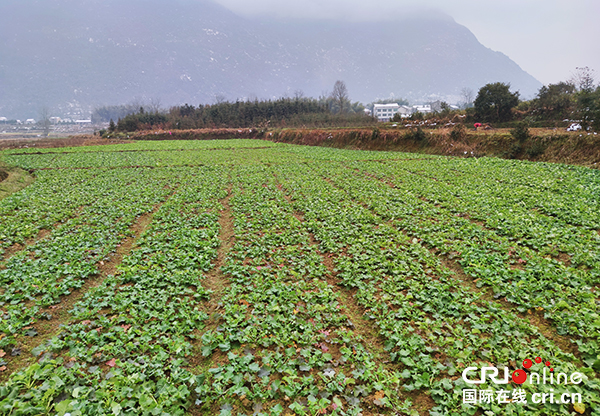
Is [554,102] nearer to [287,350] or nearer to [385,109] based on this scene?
[287,350]

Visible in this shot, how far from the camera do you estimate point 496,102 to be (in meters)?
37.8

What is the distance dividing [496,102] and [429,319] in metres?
42.1

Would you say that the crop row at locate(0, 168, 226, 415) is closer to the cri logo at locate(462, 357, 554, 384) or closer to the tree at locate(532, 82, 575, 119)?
the cri logo at locate(462, 357, 554, 384)

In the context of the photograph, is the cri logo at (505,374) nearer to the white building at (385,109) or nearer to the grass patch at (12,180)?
the grass patch at (12,180)

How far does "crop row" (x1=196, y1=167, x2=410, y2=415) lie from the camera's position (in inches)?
175

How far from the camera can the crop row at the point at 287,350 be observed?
175 inches

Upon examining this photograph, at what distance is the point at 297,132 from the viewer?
188 feet

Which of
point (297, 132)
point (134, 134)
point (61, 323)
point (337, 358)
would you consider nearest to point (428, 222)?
point (337, 358)

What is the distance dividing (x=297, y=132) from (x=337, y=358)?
54.7 metres

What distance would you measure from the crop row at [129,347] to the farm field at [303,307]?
3 centimetres

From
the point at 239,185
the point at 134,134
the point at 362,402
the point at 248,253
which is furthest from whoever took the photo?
the point at 134,134

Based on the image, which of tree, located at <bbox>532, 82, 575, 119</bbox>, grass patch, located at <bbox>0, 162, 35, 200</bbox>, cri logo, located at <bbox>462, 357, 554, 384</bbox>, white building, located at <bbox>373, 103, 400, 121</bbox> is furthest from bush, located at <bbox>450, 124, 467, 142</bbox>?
white building, located at <bbox>373, 103, 400, 121</bbox>

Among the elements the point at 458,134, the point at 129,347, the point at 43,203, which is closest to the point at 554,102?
the point at 458,134

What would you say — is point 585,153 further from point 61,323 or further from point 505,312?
point 61,323
